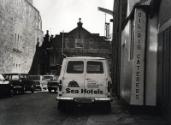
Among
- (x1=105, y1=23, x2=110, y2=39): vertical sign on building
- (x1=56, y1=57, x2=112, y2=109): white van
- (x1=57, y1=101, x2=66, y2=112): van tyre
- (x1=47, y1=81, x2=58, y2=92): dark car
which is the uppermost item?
(x1=105, y1=23, x2=110, y2=39): vertical sign on building

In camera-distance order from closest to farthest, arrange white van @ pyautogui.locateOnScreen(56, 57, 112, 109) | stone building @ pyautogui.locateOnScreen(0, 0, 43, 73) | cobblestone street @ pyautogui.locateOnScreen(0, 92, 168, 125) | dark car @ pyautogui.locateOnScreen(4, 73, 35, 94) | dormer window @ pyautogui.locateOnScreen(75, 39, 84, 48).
Result: cobblestone street @ pyautogui.locateOnScreen(0, 92, 168, 125) → white van @ pyautogui.locateOnScreen(56, 57, 112, 109) → dark car @ pyautogui.locateOnScreen(4, 73, 35, 94) → stone building @ pyautogui.locateOnScreen(0, 0, 43, 73) → dormer window @ pyautogui.locateOnScreen(75, 39, 84, 48)

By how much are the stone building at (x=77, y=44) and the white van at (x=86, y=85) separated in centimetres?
5362

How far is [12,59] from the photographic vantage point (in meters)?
48.7

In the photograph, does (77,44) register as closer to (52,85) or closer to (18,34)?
(18,34)

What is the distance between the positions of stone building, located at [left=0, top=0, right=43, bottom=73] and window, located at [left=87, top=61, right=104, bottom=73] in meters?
30.2

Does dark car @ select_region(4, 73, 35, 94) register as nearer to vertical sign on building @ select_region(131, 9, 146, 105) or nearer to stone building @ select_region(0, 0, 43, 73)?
stone building @ select_region(0, 0, 43, 73)

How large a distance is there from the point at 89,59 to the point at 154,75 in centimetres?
240

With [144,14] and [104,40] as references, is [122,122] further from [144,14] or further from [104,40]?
[104,40]

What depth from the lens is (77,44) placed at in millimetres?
69812

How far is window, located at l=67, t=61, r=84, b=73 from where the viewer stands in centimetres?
1473

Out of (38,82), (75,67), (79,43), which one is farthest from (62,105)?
(79,43)

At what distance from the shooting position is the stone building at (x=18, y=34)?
4494 centimetres

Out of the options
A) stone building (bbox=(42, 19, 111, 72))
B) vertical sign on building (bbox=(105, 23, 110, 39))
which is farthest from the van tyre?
vertical sign on building (bbox=(105, 23, 110, 39))

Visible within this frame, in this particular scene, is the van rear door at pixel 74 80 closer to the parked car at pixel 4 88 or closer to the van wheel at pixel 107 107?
the van wheel at pixel 107 107
